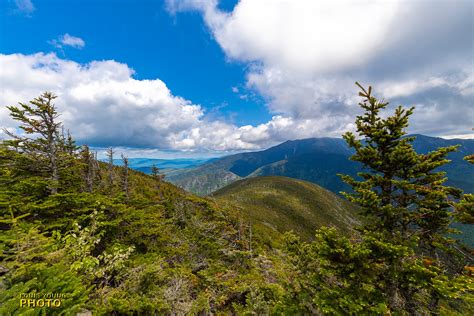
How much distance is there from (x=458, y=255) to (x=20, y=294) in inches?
630

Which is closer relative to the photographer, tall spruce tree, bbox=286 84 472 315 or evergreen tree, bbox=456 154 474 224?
evergreen tree, bbox=456 154 474 224

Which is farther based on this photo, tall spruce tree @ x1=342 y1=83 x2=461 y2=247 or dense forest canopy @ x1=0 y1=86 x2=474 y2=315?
tall spruce tree @ x1=342 y1=83 x2=461 y2=247

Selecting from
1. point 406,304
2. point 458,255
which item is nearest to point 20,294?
point 406,304

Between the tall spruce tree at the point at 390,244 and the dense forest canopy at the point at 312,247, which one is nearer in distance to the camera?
the dense forest canopy at the point at 312,247

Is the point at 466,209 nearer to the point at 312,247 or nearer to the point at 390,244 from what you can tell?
the point at 390,244

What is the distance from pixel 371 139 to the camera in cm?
1112

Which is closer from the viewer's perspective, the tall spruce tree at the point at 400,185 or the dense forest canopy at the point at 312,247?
the dense forest canopy at the point at 312,247

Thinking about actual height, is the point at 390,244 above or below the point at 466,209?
below

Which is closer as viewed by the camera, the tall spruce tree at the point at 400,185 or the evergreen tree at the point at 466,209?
the evergreen tree at the point at 466,209

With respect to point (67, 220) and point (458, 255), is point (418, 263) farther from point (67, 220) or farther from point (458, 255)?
point (67, 220)

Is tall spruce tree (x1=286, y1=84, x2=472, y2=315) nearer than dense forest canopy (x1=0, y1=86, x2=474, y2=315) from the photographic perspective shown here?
No

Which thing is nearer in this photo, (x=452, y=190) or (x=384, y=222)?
(x=452, y=190)

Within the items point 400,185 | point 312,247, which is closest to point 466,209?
point 400,185

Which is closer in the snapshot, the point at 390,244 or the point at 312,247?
the point at 390,244
